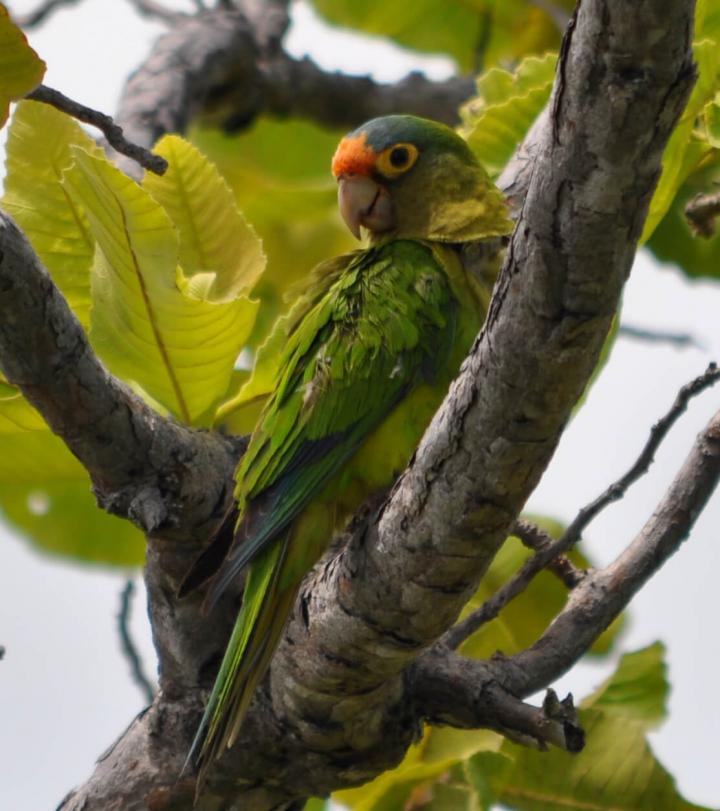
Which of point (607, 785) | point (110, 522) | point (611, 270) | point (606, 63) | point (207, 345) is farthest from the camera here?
point (110, 522)

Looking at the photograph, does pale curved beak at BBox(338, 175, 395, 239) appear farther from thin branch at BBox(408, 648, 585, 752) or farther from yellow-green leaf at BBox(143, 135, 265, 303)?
thin branch at BBox(408, 648, 585, 752)

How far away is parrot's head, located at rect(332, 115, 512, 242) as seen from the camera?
3.81 meters

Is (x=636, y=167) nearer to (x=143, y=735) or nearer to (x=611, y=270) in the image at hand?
(x=611, y=270)

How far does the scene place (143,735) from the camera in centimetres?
303

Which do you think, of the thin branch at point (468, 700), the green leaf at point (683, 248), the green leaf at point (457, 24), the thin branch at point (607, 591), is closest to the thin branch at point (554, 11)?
the green leaf at point (457, 24)

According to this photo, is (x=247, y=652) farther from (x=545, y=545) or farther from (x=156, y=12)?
(x=156, y=12)

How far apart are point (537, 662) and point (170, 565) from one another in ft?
2.65

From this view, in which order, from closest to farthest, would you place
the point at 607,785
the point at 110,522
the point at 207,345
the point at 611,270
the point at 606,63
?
the point at 606,63, the point at 611,270, the point at 207,345, the point at 607,785, the point at 110,522

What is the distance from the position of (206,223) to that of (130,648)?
1.09 metres

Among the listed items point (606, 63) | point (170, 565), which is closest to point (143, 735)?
point (170, 565)

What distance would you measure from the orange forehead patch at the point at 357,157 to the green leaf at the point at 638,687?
1.59 metres

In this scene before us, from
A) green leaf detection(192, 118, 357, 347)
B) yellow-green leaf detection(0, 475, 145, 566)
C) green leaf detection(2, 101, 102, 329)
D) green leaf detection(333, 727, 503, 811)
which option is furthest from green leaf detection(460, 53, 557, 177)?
green leaf detection(333, 727, 503, 811)

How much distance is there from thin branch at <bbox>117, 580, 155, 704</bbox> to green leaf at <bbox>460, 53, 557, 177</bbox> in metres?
1.81

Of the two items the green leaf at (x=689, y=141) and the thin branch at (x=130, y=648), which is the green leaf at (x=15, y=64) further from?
the green leaf at (x=689, y=141)
